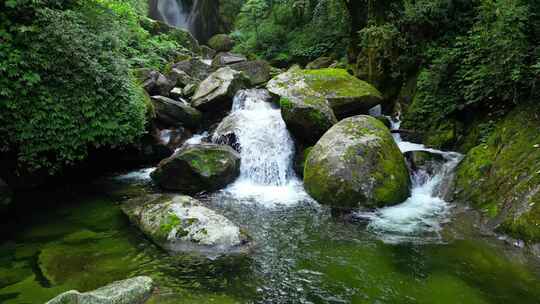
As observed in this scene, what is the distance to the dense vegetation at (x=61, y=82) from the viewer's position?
262 inches

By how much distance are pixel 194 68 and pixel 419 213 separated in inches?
504

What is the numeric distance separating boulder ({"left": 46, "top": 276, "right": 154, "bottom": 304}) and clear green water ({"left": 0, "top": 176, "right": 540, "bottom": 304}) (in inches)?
6.6

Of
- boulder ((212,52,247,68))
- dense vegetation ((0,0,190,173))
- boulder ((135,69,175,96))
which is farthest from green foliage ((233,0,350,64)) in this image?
dense vegetation ((0,0,190,173))

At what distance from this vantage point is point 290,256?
226 inches

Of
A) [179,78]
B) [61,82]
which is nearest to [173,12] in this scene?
[179,78]

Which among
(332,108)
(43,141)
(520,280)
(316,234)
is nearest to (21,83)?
(43,141)

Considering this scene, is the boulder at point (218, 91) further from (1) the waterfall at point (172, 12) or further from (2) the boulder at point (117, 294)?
(1) the waterfall at point (172, 12)

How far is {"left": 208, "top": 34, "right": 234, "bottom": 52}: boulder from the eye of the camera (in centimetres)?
2550

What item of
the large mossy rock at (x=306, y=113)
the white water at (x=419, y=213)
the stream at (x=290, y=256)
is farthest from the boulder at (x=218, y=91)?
the white water at (x=419, y=213)

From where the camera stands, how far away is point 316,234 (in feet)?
21.5

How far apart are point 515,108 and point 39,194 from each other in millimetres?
10784

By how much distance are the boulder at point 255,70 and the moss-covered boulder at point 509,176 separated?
9.82 m

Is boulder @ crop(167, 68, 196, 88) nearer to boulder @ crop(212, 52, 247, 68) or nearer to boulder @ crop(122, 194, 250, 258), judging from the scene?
boulder @ crop(212, 52, 247, 68)

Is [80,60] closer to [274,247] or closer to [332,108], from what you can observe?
[274,247]
